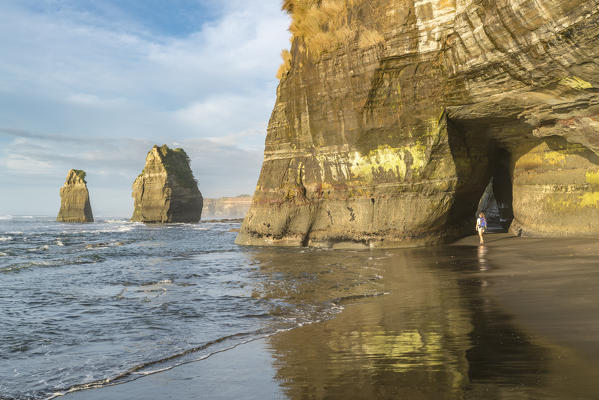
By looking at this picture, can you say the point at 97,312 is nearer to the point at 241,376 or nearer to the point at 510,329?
the point at 241,376

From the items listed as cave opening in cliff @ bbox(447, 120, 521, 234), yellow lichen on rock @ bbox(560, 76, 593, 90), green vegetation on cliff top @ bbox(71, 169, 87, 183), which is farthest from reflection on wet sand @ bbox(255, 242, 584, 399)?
green vegetation on cliff top @ bbox(71, 169, 87, 183)

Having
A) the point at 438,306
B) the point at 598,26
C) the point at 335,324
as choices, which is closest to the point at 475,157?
the point at 598,26

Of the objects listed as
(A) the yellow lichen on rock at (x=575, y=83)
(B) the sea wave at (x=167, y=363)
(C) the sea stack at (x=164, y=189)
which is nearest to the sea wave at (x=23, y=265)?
(B) the sea wave at (x=167, y=363)

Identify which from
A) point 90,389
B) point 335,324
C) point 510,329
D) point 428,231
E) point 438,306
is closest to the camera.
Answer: point 90,389

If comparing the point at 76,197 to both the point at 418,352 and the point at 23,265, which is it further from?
the point at 418,352

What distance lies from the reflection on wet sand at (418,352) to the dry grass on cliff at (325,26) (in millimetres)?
12370

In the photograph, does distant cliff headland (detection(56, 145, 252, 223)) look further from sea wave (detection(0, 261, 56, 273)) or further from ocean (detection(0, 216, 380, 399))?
ocean (detection(0, 216, 380, 399))

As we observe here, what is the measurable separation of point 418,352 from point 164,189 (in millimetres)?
58529

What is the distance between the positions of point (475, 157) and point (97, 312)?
49.1 feet

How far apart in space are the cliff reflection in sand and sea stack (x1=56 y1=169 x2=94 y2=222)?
3019 inches

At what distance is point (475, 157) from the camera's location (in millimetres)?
16609

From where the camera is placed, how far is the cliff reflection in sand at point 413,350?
3.38 m

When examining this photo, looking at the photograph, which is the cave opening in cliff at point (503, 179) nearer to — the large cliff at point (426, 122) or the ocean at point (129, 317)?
the large cliff at point (426, 122)

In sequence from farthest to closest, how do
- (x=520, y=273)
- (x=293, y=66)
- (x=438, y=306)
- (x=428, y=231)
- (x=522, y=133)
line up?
(x=293, y=66), (x=428, y=231), (x=522, y=133), (x=520, y=273), (x=438, y=306)
